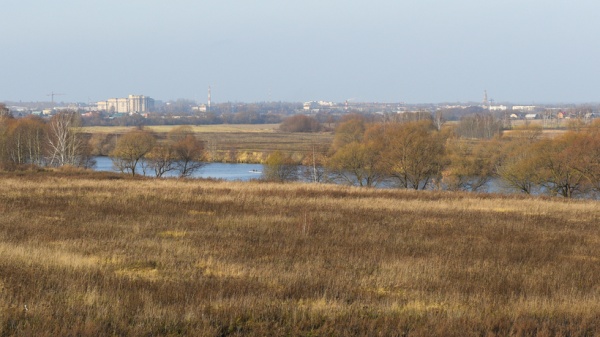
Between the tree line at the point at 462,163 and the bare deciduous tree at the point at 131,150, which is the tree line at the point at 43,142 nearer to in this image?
the bare deciduous tree at the point at 131,150

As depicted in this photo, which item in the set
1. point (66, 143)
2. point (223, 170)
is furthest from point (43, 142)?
point (223, 170)

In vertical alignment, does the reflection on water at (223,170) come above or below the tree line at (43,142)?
below

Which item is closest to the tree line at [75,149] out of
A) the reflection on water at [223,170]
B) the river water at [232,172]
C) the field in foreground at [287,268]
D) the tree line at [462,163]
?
the river water at [232,172]

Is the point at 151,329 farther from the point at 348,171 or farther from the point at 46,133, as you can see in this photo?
the point at 46,133

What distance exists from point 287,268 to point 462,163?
168 feet

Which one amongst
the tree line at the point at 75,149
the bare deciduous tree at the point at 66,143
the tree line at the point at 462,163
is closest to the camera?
the tree line at the point at 462,163

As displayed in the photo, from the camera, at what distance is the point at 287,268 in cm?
1280

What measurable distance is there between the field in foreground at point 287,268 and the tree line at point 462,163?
28.7m

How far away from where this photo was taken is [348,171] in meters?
64.2

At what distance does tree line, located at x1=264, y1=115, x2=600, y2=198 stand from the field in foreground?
28.7 m

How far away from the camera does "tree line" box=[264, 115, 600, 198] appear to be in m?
52.7

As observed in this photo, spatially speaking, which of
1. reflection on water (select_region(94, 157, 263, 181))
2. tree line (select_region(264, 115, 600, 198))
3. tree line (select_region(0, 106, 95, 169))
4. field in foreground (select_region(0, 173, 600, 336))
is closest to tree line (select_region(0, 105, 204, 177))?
tree line (select_region(0, 106, 95, 169))

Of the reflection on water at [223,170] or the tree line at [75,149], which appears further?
the reflection on water at [223,170]

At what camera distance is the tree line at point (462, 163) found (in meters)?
52.7
